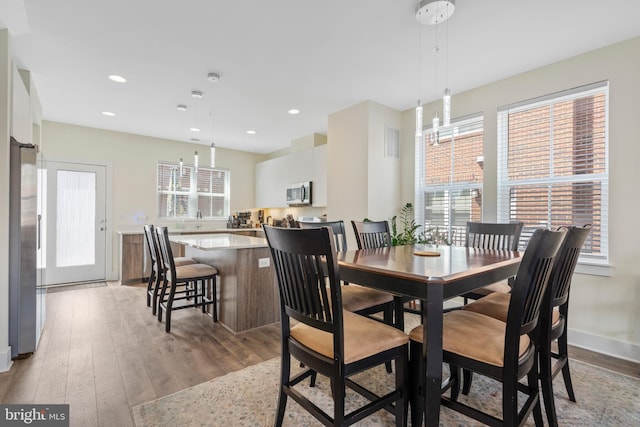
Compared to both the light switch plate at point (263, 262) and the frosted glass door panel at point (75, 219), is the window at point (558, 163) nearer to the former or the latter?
the light switch plate at point (263, 262)

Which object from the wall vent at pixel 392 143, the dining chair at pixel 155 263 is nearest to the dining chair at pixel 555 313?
the wall vent at pixel 392 143

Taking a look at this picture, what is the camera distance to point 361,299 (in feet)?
6.98

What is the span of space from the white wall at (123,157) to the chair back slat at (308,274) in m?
4.96

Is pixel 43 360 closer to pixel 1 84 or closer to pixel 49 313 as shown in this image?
pixel 49 313

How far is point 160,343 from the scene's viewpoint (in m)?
2.68

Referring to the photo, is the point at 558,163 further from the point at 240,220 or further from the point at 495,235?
the point at 240,220

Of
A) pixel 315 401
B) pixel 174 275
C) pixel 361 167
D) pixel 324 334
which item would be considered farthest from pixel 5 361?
pixel 361 167

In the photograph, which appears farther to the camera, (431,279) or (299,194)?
(299,194)

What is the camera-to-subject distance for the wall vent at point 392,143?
4020mm

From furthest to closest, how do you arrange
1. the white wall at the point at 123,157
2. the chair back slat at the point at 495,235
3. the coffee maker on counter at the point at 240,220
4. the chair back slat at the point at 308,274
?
the coffee maker on counter at the point at 240,220 < the white wall at the point at 123,157 < the chair back slat at the point at 495,235 < the chair back slat at the point at 308,274

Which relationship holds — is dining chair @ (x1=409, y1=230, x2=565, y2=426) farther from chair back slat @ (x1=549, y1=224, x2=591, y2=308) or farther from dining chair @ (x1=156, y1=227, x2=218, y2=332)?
dining chair @ (x1=156, y1=227, x2=218, y2=332)

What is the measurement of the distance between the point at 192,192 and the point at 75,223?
74.9 inches

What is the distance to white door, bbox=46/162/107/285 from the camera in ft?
15.5

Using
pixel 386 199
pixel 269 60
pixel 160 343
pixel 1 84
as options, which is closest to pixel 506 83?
pixel 386 199
